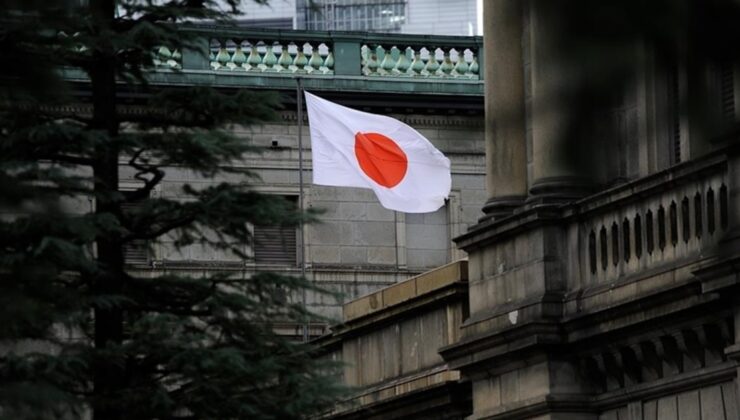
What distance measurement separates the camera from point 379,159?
34531 millimetres

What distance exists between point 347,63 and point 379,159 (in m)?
11.2

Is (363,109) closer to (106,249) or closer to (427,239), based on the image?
(427,239)

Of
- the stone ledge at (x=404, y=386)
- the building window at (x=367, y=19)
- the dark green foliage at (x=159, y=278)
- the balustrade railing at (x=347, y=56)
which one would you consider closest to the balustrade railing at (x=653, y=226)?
the stone ledge at (x=404, y=386)

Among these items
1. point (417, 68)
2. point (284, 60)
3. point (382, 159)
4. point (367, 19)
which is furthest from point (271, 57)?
point (367, 19)

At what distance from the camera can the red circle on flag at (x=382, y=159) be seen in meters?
34.4

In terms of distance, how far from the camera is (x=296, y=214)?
57.8 ft

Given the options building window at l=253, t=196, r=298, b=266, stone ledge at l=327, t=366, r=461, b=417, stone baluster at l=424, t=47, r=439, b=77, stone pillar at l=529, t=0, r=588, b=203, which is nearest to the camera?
stone pillar at l=529, t=0, r=588, b=203

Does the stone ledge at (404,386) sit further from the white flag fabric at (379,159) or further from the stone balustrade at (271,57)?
the stone balustrade at (271,57)

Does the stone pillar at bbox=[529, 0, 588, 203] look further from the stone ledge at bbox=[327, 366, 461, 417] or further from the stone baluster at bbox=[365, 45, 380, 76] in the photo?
the stone baluster at bbox=[365, 45, 380, 76]

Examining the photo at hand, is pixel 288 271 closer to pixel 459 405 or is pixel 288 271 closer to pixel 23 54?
pixel 459 405

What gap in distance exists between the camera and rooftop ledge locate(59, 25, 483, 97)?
44.9 meters

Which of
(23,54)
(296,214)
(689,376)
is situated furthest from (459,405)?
(23,54)

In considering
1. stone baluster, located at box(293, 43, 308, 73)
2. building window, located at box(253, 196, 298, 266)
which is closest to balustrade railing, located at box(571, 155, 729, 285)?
building window, located at box(253, 196, 298, 266)

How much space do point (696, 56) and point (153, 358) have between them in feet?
44.8
